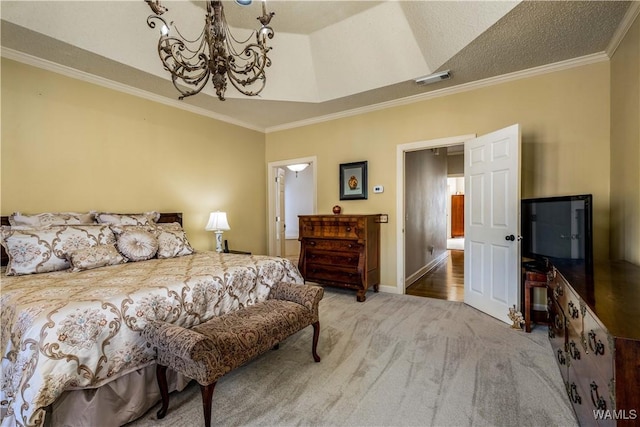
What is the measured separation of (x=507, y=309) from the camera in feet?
9.60

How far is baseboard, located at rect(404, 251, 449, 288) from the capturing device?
4.59 metres

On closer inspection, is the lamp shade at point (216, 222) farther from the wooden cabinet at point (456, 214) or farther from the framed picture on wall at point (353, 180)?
the wooden cabinet at point (456, 214)

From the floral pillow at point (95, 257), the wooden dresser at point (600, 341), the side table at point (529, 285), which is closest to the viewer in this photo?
the wooden dresser at point (600, 341)

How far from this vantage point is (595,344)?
3.79 ft

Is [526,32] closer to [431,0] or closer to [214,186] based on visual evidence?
[431,0]

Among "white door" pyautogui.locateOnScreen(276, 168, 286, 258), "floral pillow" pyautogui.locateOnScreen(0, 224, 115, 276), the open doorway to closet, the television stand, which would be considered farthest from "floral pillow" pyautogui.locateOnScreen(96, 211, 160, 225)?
the television stand

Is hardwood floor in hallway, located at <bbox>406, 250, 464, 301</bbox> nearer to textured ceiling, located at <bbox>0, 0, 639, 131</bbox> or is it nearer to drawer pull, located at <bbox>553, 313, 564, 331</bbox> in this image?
drawer pull, located at <bbox>553, 313, 564, 331</bbox>

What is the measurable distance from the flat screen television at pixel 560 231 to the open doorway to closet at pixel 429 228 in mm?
1377

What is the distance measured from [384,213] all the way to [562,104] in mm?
2291

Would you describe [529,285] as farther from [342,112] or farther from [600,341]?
[342,112]

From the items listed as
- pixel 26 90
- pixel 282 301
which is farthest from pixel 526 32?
pixel 26 90

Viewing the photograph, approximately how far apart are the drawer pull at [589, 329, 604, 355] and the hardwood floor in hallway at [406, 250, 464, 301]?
2.70 metres

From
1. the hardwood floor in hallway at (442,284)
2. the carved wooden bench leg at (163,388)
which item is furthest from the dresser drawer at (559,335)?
the carved wooden bench leg at (163,388)

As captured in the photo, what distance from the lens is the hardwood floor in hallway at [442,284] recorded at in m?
4.03
